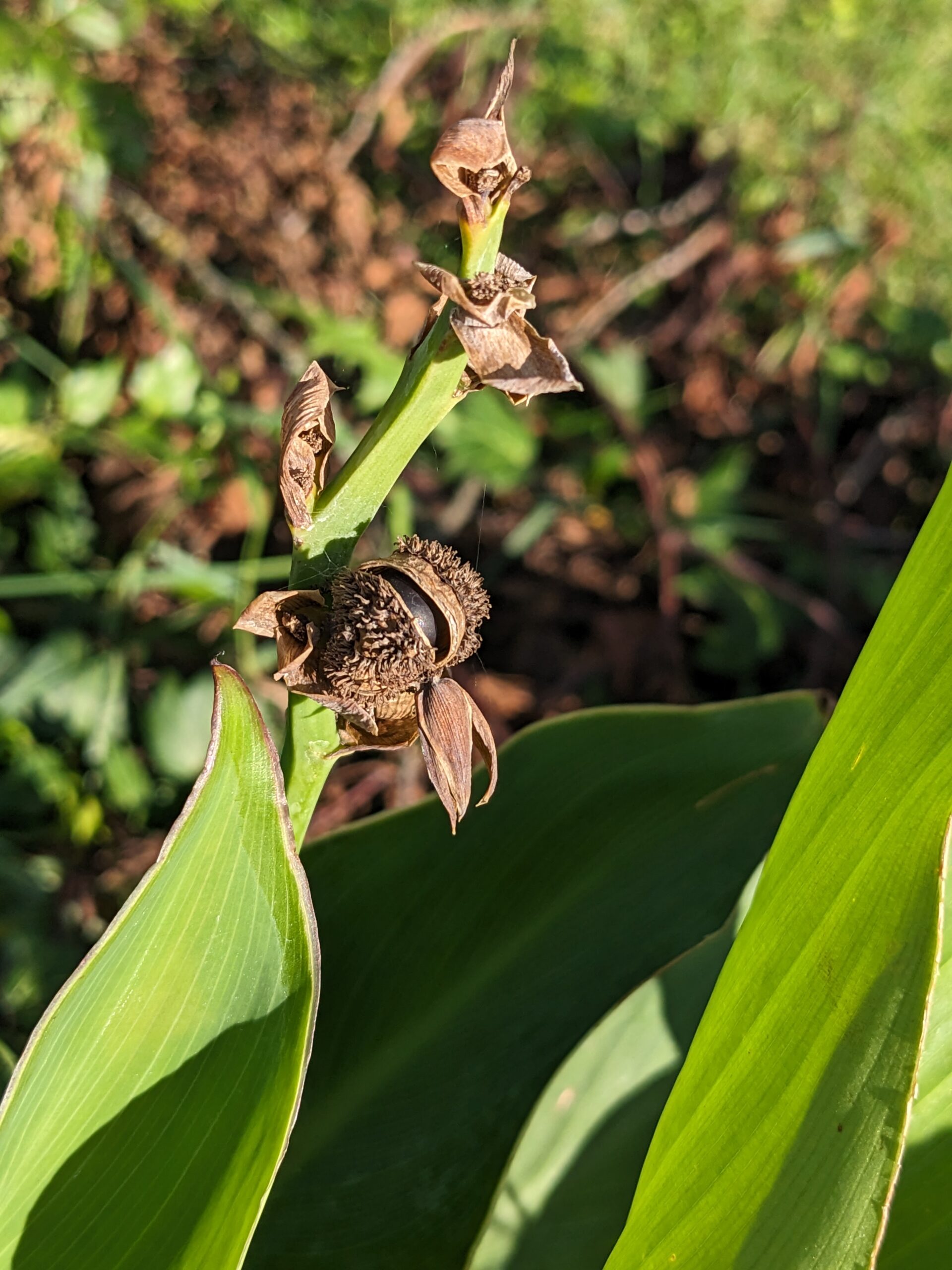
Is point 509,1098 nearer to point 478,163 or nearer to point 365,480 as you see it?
point 365,480

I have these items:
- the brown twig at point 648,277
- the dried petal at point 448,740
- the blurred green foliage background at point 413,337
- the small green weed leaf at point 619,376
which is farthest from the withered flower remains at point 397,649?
the brown twig at point 648,277

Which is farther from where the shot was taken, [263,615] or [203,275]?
[203,275]

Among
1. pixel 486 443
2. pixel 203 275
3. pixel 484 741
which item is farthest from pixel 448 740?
pixel 203 275

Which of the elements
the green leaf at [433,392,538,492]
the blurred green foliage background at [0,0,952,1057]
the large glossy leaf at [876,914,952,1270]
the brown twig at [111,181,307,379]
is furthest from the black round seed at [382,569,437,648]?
the brown twig at [111,181,307,379]

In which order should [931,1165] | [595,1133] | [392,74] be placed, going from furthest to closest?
[392,74], [595,1133], [931,1165]

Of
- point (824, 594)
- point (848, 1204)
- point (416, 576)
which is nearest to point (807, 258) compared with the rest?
point (824, 594)

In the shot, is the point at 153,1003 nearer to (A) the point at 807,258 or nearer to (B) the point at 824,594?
(B) the point at 824,594

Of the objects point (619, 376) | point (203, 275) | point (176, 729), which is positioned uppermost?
point (619, 376)

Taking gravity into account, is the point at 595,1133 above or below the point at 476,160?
below
